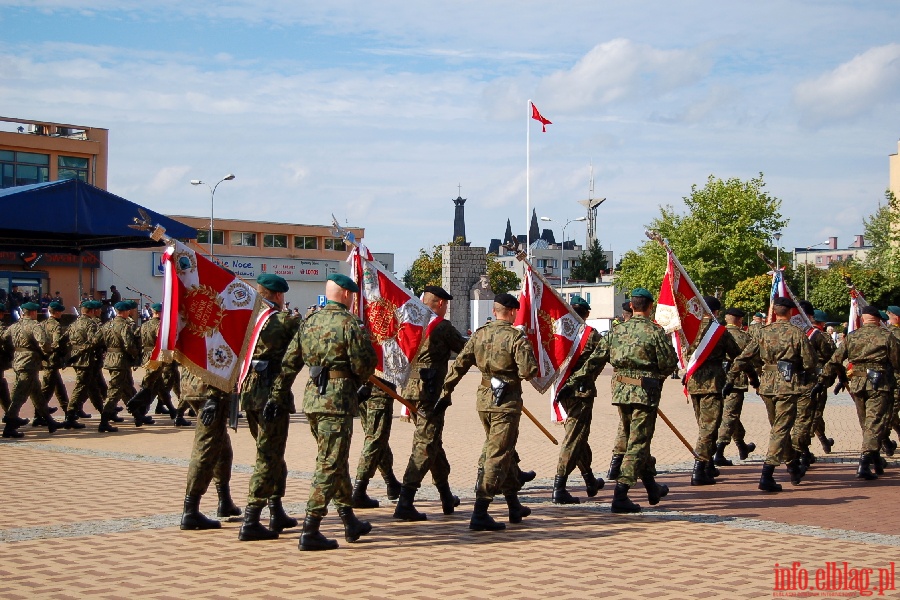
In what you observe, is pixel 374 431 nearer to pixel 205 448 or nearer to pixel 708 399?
pixel 205 448

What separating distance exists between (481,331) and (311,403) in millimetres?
1793

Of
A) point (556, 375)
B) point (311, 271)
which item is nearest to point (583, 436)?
point (556, 375)

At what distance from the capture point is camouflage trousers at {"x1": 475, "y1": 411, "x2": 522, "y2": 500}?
8.87 metres

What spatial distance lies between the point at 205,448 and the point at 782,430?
6246 millimetres

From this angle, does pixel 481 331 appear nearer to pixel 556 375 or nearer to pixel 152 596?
pixel 556 375

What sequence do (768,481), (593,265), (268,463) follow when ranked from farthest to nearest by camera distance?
1. (593,265)
2. (768,481)
3. (268,463)

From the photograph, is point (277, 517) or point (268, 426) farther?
point (277, 517)

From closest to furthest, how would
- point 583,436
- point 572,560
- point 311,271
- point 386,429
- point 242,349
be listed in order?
point 572,560, point 242,349, point 386,429, point 583,436, point 311,271

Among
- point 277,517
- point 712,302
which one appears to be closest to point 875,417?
point 712,302

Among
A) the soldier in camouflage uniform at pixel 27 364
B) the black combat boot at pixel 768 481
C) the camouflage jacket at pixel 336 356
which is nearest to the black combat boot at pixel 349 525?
the camouflage jacket at pixel 336 356

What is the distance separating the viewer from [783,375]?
37.9 feet

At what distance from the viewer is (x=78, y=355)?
679 inches

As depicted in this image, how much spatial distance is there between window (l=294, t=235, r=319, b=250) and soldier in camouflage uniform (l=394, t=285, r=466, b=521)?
225 ft

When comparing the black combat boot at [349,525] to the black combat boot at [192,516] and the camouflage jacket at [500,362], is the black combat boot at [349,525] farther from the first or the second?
the camouflage jacket at [500,362]
